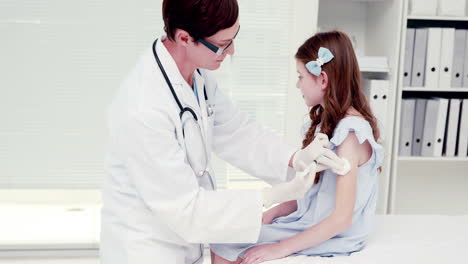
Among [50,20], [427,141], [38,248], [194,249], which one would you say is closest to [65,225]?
[38,248]

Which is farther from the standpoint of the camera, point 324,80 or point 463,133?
point 463,133

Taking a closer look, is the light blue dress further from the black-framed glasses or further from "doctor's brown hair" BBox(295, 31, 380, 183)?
the black-framed glasses

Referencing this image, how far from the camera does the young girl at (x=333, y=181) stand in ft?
4.81

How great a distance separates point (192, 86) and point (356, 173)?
517 mm

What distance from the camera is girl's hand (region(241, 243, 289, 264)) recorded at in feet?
4.71

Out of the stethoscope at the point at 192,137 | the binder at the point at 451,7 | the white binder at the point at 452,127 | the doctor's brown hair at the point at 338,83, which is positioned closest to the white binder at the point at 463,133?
the white binder at the point at 452,127

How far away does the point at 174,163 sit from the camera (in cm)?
130

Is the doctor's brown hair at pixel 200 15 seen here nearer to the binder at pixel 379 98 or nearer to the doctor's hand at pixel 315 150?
the doctor's hand at pixel 315 150

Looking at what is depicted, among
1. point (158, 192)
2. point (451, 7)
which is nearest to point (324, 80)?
point (158, 192)

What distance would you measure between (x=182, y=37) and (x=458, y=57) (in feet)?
5.23

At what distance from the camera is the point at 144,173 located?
132 centimetres

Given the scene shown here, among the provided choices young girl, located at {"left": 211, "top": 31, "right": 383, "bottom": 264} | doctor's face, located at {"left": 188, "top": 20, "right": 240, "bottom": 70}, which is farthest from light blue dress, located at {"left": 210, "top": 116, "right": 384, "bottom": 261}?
doctor's face, located at {"left": 188, "top": 20, "right": 240, "bottom": 70}

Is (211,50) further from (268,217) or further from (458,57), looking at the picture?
(458,57)

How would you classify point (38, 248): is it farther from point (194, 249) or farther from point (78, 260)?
point (194, 249)
